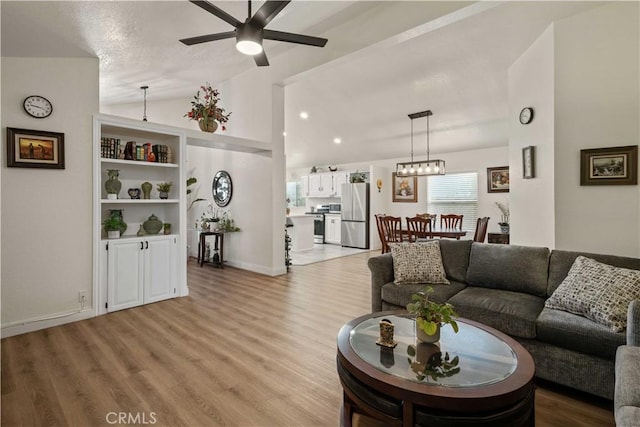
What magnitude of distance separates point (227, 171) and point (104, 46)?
9.74ft

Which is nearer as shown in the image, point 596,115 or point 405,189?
point 596,115

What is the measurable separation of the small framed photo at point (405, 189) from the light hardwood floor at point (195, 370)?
4.60 m

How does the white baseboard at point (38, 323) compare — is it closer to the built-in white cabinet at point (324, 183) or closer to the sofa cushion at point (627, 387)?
the sofa cushion at point (627, 387)

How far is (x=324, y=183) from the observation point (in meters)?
9.42

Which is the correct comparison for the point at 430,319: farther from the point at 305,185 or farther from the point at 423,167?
the point at 305,185

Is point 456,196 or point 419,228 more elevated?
point 456,196

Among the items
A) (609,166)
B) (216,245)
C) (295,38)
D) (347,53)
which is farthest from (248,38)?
(216,245)

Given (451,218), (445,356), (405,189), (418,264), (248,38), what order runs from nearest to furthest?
(445,356)
(248,38)
(418,264)
(451,218)
(405,189)

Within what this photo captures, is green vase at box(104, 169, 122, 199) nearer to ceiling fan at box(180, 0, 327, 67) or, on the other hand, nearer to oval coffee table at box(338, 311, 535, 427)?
ceiling fan at box(180, 0, 327, 67)

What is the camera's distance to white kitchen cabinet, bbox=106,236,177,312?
3.66 metres

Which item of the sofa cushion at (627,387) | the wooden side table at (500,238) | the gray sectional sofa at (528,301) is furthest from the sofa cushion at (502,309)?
the wooden side table at (500,238)

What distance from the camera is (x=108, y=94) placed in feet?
18.7

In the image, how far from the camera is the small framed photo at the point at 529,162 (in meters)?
3.49
